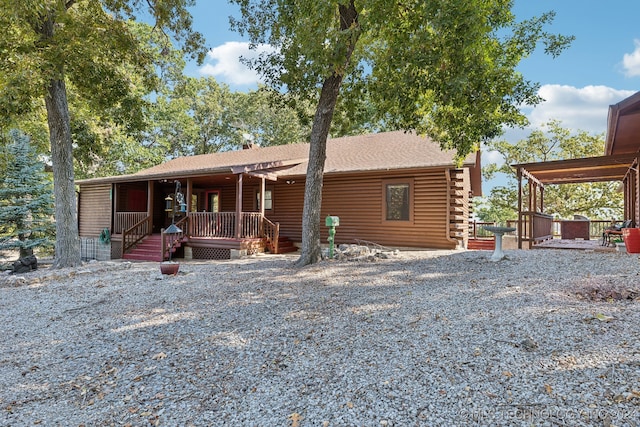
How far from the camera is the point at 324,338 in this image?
12.8 feet

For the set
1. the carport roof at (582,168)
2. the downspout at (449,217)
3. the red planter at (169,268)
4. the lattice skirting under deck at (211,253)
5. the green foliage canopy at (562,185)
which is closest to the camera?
the red planter at (169,268)

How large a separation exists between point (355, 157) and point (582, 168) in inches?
291

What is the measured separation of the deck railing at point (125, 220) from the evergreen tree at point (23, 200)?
8.99 ft

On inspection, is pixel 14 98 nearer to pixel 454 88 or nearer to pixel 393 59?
pixel 393 59

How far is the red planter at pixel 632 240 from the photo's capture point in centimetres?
761

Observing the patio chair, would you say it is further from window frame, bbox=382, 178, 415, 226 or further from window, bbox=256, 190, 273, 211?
window, bbox=256, 190, 273, 211

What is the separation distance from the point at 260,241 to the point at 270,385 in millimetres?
9911

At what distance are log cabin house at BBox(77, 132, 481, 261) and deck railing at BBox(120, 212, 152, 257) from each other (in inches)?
1.5

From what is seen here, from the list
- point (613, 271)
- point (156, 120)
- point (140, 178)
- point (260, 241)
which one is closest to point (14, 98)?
point (140, 178)

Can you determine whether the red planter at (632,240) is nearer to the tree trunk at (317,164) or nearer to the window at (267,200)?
the tree trunk at (317,164)

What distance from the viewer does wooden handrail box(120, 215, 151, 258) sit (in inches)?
557

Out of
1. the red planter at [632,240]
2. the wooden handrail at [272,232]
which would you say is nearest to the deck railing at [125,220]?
the wooden handrail at [272,232]

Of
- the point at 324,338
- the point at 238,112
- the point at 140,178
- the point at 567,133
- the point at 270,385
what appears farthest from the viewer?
the point at 238,112

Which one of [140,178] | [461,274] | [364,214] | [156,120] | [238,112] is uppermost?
[238,112]
